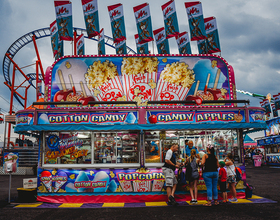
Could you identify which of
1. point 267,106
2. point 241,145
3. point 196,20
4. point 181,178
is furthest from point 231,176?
point 267,106

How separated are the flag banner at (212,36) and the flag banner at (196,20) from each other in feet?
2.56

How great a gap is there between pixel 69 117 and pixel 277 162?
73.7 ft

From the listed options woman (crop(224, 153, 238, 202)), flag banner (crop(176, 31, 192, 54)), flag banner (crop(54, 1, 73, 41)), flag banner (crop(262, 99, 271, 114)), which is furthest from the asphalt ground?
flag banner (crop(262, 99, 271, 114))

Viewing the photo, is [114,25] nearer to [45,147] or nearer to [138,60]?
[138,60]

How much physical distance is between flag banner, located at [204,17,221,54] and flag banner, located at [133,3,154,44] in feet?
9.48

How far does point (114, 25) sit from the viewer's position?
1105 centimetres

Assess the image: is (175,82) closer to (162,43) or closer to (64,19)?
(162,43)

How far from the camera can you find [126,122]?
26.7ft

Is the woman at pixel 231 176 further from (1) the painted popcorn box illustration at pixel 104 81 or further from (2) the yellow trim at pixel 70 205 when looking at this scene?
(2) the yellow trim at pixel 70 205

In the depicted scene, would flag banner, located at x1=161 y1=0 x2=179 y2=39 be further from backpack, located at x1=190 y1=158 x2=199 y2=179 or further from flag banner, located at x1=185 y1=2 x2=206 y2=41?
backpack, located at x1=190 y1=158 x2=199 y2=179

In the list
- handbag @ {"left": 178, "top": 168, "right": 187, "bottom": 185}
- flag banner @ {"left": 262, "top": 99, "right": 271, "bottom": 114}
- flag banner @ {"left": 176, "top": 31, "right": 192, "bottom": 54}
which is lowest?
handbag @ {"left": 178, "top": 168, "right": 187, "bottom": 185}

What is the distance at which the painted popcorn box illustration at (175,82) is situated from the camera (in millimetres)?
9547

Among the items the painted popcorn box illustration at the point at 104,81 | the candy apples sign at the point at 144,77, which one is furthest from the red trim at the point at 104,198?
the painted popcorn box illustration at the point at 104,81

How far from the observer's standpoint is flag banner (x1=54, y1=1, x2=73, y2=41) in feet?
35.1
